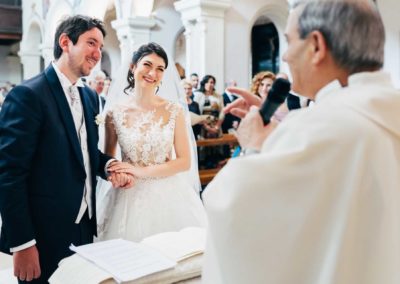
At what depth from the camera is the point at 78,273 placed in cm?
135

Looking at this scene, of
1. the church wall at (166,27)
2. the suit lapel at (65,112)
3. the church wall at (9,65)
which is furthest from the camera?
the church wall at (9,65)

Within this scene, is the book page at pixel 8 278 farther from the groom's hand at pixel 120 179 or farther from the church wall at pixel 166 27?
the church wall at pixel 166 27

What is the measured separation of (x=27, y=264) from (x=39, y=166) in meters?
0.42

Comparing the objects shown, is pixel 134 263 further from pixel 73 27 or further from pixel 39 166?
pixel 73 27

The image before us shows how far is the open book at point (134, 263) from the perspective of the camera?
1.32 m

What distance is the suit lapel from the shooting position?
2029mm

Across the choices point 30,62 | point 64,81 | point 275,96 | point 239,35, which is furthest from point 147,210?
point 30,62

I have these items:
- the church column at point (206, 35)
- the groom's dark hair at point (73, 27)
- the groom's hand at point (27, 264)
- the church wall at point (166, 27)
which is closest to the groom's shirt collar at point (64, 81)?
the groom's dark hair at point (73, 27)

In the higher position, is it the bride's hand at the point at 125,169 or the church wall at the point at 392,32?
the church wall at the point at 392,32

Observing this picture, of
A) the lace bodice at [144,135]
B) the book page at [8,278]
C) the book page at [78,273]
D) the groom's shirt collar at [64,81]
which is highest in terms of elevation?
Result: the groom's shirt collar at [64,81]

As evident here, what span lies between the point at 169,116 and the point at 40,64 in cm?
1598

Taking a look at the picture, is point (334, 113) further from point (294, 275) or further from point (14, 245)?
point (14, 245)

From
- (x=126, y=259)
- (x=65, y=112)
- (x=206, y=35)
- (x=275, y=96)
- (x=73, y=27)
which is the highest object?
(x=206, y=35)

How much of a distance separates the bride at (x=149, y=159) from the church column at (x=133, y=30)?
25.8ft
